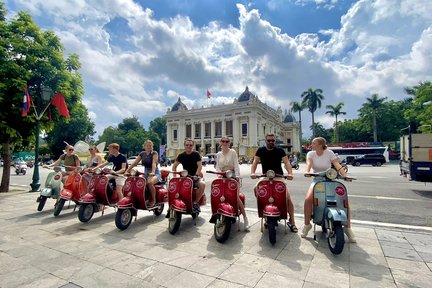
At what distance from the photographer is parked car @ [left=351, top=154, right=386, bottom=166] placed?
112 ft

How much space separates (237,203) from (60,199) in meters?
4.50

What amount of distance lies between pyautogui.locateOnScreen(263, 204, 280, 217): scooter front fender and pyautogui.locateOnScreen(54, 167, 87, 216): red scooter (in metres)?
4.64

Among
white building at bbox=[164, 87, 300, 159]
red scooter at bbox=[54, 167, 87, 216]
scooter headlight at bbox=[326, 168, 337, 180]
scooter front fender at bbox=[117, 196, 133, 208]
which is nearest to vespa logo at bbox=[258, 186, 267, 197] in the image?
scooter headlight at bbox=[326, 168, 337, 180]

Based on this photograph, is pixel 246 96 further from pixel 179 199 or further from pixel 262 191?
pixel 262 191

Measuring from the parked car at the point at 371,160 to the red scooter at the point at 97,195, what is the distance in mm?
37562

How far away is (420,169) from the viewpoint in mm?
9875

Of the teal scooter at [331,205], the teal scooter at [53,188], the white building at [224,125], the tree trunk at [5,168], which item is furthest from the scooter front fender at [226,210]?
the white building at [224,125]

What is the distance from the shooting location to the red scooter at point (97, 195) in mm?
5537

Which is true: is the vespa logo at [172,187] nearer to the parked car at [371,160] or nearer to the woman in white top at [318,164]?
the woman in white top at [318,164]

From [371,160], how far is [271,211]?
37265 millimetres

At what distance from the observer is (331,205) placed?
4.02m

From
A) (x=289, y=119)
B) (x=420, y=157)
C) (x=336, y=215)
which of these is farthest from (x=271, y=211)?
(x=289, y=119)

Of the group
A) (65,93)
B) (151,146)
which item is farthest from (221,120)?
(151,146)

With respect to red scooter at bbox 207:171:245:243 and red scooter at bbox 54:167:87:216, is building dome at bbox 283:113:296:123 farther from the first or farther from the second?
red scooter at bbox 207:171:245:243
